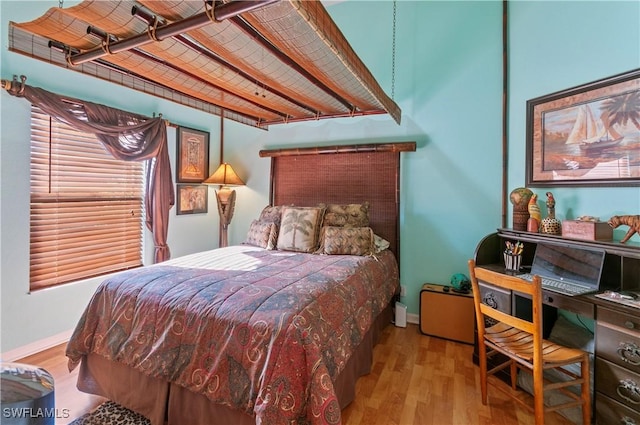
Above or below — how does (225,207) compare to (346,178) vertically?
below

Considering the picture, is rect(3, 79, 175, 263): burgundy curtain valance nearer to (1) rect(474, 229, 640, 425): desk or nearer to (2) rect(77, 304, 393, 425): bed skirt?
(2) rect(77, 304, 393, 425): bed skirt

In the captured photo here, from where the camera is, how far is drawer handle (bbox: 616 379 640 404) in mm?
1425

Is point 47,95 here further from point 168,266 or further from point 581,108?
point 581,108

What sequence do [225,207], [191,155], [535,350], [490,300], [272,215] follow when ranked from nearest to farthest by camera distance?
[535,350] < [490,300] < [272,215] < [191,155] < [225,207]

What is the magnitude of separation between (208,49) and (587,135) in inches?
107

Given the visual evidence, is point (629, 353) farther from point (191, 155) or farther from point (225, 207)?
point (191, 155)

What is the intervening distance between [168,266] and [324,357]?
1.44 metres

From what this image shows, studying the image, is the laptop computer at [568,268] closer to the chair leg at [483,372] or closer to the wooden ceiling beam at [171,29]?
the chair leg at [483,372]

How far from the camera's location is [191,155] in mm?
3906

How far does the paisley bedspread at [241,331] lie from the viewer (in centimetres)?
131

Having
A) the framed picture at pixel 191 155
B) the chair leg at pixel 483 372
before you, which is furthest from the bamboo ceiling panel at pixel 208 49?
the chair leg at pixel 483 372

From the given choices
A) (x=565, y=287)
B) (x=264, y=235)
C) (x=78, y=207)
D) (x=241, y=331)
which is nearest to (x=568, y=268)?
(x=565, y=287)

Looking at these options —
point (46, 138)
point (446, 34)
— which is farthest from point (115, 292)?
point (446, 34)

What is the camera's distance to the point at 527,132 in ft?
8.39
